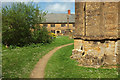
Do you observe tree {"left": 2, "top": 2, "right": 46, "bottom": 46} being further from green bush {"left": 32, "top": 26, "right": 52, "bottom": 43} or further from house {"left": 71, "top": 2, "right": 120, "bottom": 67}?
house {"left": 71, "top": 2, "right": 120, "bottom": 67}

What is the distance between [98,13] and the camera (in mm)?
11609

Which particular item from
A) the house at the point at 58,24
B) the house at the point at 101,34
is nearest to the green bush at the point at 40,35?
the house at the point at 101,34

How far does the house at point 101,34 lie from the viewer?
11242mm

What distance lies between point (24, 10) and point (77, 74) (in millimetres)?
17275

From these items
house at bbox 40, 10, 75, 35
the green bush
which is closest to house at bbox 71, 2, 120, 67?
the green bush

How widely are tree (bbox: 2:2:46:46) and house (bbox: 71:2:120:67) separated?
12868mm

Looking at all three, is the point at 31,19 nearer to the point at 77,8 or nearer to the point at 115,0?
the point at 77,8

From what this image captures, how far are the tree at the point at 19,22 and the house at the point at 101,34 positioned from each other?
12868 millimetres

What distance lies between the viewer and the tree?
20359 mm

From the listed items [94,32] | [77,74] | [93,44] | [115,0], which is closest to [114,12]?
[115,0]

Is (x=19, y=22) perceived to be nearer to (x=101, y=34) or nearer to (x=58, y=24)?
(x=101, y=34)

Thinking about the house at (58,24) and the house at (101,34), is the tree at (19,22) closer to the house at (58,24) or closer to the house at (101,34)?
the house at (101,34)

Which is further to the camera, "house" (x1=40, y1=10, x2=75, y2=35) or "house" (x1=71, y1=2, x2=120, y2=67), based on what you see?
Answer: "house" (x1=40, y1=10, x2=75, y2=35)

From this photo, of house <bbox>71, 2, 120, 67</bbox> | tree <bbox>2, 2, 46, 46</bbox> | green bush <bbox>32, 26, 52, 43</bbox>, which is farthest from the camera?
green bush <bbox>32, 26, 52, 43</bbox>
